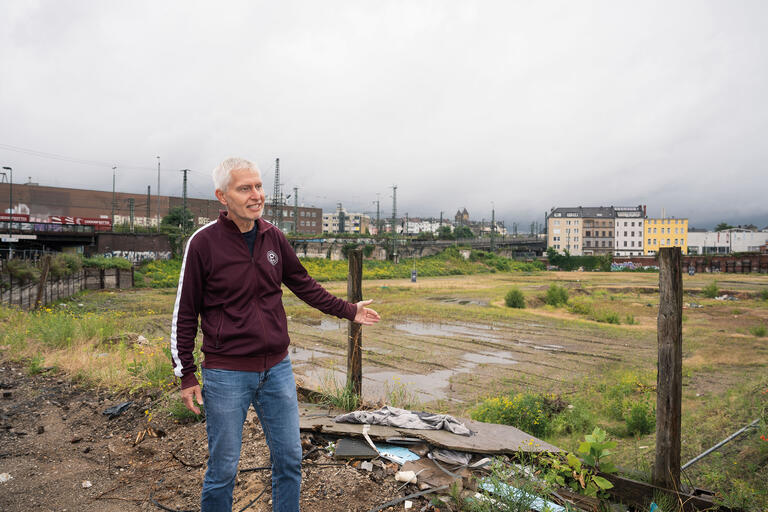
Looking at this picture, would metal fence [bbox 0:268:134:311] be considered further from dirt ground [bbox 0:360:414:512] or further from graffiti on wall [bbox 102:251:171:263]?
dirt ground [bbox 0:360:414:512]

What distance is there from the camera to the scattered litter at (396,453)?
3.89 m

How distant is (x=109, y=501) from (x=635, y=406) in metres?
7.46

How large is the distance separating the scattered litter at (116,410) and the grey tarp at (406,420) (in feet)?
8.49

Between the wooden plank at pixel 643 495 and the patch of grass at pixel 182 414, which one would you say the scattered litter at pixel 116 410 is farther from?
the wooden plank at pixel 643 495

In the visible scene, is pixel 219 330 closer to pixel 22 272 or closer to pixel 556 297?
pixel 22 272

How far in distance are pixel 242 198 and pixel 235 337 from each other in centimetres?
75

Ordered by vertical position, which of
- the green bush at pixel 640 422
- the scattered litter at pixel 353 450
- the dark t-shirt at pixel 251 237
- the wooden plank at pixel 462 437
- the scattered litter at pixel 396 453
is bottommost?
the green bush at pixel 640 422

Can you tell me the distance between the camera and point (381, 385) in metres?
10.4

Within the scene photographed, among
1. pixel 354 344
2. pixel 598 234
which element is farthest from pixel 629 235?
pixel 354 344

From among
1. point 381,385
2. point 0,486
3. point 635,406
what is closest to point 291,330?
point 381,385

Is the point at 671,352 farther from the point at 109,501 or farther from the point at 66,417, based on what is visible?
the point at 66,417

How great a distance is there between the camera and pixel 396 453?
4.00 metres

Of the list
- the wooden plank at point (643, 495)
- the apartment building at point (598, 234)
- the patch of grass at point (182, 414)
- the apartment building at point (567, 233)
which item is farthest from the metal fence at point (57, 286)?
the apartment building at point (598, 234)

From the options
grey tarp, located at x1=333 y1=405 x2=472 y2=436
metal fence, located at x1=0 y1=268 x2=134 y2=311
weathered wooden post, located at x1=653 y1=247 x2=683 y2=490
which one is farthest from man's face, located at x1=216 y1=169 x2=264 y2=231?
metal fence, located at x1=0 y1=268 x2=134 y2=311
